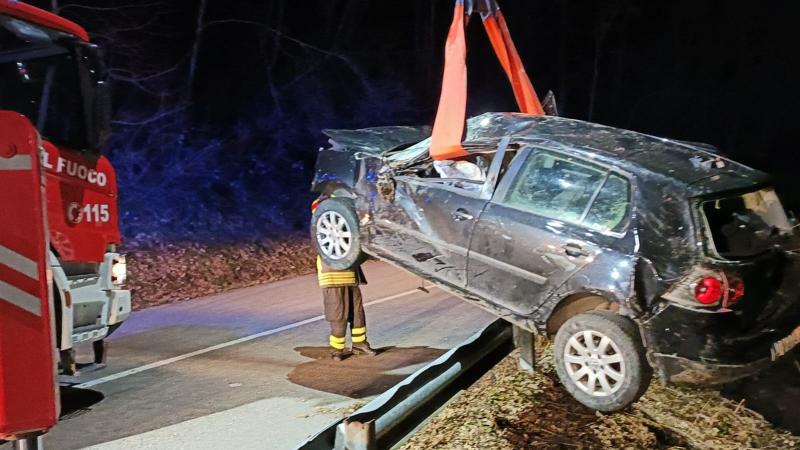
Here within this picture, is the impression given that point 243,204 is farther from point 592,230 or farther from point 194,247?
point 592,230

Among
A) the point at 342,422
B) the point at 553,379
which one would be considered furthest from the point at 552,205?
the point at 342,422

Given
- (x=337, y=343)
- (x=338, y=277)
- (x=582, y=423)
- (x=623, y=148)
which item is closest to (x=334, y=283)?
(x=338, y=277)

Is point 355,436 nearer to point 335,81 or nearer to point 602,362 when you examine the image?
point 602,362

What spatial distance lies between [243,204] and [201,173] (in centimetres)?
133

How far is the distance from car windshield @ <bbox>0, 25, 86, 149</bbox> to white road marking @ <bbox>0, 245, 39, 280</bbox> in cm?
234

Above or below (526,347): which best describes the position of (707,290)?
above

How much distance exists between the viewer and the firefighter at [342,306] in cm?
633

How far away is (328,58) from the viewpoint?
2059cm

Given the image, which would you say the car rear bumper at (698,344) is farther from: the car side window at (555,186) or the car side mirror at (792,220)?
the car side mirror at (792,220)

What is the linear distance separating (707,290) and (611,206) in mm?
735

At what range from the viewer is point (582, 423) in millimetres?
4371

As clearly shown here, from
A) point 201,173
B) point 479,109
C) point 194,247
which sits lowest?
point 194,247

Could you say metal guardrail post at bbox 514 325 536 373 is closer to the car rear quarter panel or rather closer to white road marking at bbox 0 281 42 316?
the car rear quarter panel

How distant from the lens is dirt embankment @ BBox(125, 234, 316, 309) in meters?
10.5
